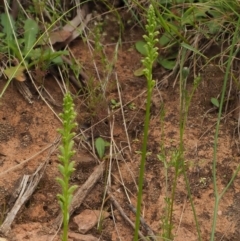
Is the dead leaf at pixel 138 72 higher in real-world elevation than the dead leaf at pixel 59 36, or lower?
lower

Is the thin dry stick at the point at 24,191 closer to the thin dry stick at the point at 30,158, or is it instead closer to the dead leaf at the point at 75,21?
the thin dry stick at the point at 30,158

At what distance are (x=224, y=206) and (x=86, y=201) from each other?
1.82 ft

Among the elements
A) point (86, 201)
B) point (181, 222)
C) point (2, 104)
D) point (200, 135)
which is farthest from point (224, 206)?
point (2, 104)

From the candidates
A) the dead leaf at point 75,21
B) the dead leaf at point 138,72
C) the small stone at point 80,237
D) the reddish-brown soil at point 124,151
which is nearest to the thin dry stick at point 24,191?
the reddish-brown soil at point 124,151

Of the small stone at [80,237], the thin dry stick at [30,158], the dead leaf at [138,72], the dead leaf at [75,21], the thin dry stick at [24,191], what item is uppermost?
the dead leaf at [75,21]

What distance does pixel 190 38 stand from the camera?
109 inches

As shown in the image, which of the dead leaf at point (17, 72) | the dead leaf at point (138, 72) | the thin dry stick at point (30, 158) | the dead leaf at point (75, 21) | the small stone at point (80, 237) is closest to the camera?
the small stone at point (80, 237)

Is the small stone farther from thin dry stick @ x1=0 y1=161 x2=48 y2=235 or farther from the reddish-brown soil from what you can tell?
thin dry stick @ x1=0 y1=161 x2=48 y2=235

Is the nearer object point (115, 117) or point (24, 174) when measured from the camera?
point (24, 174)

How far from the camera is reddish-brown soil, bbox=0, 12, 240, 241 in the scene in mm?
2266

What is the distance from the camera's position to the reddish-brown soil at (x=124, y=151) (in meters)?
2.27

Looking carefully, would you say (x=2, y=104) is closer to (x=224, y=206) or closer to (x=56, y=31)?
(x=56, y=31)

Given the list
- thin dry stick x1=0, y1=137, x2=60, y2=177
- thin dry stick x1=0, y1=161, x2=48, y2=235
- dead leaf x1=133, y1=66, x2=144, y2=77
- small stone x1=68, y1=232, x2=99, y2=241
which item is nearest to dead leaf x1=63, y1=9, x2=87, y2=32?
dead leaf x1=133, y1=66, x2=144, y2=77

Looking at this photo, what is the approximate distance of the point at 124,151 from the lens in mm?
2551
